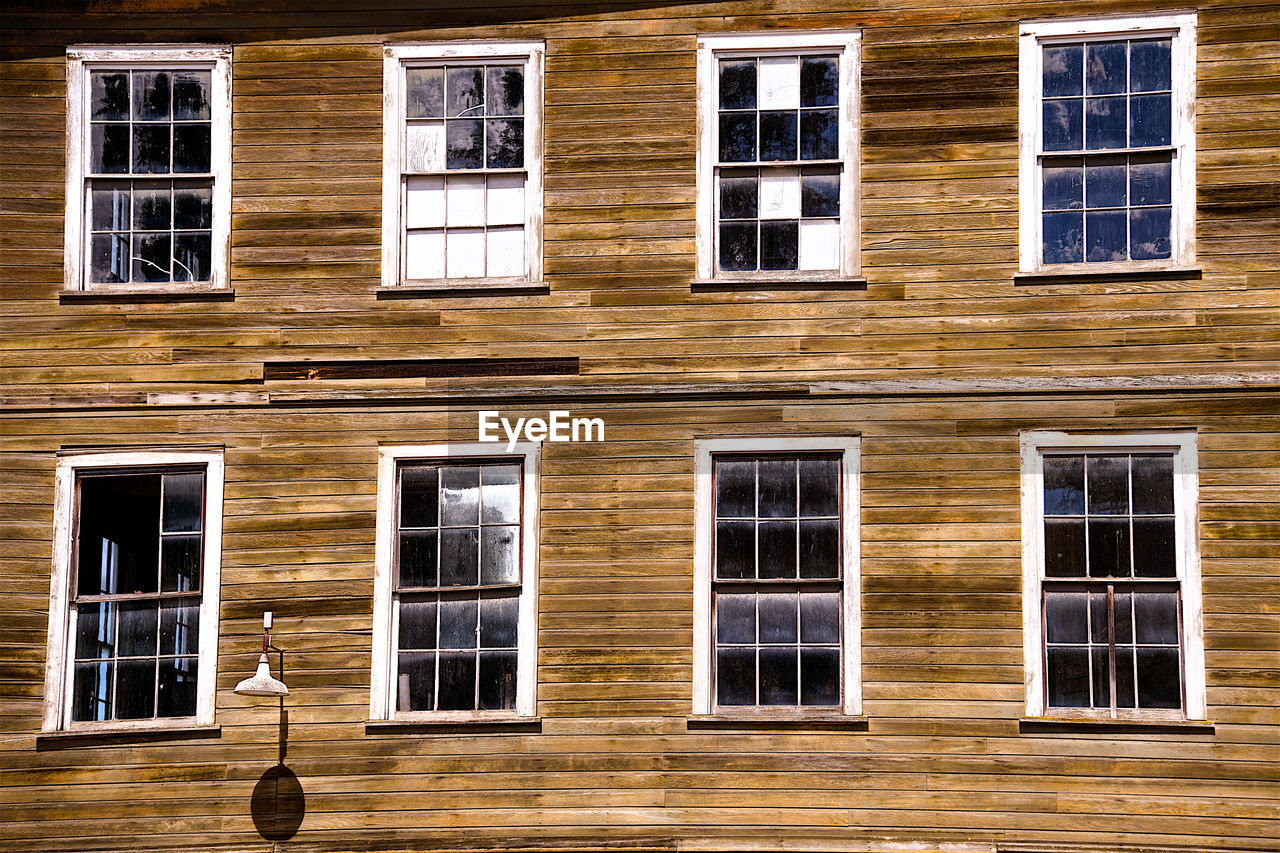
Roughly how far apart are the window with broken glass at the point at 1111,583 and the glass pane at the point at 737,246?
2772 mm

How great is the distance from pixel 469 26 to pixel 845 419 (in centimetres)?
433

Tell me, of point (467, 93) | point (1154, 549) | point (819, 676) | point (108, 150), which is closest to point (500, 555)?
point (819, 676)

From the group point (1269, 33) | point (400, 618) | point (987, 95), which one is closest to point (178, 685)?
point (400, 618)

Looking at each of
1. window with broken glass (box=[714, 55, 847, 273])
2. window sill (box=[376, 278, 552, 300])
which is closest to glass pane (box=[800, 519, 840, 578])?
window with broken glass (box=[714, 55, 847, 273])

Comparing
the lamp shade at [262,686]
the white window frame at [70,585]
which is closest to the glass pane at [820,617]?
the lamp shade at [262,686]

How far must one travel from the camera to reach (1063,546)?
34.3 feet

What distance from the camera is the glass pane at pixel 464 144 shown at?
37.0 feet

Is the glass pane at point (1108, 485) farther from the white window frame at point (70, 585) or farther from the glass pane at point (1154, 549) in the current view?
the white window frame at point (70, 585)

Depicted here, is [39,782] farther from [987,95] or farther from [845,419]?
[987,95]

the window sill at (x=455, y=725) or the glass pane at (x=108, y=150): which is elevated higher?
the glass pane at (x=108, y=150)

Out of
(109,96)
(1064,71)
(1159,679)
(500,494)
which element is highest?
(1064,71)

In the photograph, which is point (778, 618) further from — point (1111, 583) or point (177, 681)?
point (177, 681)

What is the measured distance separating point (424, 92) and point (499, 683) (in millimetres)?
4710

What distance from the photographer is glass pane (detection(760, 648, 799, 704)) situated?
34.4 ft
